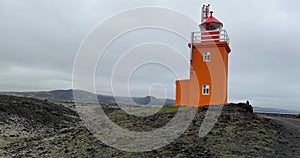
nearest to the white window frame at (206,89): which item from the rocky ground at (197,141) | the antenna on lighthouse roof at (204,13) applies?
the rocky ground at (197,141)

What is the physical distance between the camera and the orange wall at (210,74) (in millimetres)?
17938

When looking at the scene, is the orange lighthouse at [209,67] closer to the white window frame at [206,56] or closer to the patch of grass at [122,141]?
the white window frame at [206,56]

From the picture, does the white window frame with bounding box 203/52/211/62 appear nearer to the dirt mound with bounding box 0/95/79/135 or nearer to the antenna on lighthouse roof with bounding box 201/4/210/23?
the antenna on lighthouse roof with bounding box 201/4/210/23

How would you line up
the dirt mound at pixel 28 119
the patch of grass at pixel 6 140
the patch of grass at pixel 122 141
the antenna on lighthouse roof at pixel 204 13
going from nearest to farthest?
the patch of grass at pixel 122 141
the patch of grass at pixel 6 140
the dirt mound at pixel 28 119
the antenna on lighthouse roof at pixel 204 13

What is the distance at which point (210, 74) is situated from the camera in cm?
1816

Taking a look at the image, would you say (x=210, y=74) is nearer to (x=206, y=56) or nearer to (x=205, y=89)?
(x=205, y=89)

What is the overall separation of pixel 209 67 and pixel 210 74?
46 centimetres

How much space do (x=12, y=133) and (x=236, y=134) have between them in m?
12.8

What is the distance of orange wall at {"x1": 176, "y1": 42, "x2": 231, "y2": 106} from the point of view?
17938 millimetres

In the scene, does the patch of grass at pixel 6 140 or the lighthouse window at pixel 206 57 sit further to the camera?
the lighthouse window at pixel 206 57

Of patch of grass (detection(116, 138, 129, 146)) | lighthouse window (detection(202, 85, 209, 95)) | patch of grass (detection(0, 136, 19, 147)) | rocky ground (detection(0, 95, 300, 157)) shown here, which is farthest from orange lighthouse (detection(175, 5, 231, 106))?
patch of grass (detection(0, 136, 19, 147))

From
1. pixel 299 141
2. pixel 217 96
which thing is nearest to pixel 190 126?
pixel 299 141

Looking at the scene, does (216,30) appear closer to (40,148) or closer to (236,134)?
(236,134)

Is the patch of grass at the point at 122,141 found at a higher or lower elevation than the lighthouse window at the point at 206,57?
lower
